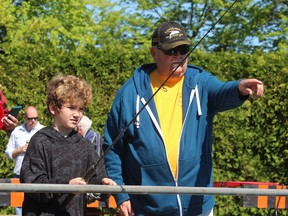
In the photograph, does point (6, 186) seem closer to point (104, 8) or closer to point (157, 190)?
point (157, 190)

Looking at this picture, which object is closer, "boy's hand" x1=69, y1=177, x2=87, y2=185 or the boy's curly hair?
"boy's hand" x1=69, y1=177, x2=87, y2=185

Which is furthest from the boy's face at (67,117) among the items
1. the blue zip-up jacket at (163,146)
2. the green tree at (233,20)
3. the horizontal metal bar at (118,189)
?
the green tree at (233,20)

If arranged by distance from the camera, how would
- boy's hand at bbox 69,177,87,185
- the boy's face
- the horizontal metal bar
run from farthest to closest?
the boy's face → boy's hand at bbox 69,177,87,185 → the horizontal metal bar

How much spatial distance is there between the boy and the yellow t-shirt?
0.44 m

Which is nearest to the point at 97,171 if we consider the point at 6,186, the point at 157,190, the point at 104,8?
the point at 157,190

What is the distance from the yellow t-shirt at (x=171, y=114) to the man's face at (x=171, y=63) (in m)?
0.07

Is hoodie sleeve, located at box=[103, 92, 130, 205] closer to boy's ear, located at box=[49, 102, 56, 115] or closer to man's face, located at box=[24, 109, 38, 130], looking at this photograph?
boy's ear, located at box=[49, 102, 56, 115]

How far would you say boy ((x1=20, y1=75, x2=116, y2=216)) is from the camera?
193 inches

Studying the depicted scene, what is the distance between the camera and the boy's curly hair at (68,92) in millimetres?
5145

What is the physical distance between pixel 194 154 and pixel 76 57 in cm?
815

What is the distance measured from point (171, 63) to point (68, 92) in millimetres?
734

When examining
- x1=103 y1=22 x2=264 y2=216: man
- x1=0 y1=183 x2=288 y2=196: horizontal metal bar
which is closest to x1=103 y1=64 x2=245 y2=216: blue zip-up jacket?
x1=103 y1=22 x2=264 y2=216: man

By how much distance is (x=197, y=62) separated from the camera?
13320 mm

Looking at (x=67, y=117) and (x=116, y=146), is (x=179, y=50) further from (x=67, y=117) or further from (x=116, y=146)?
(x=67, y=117)
